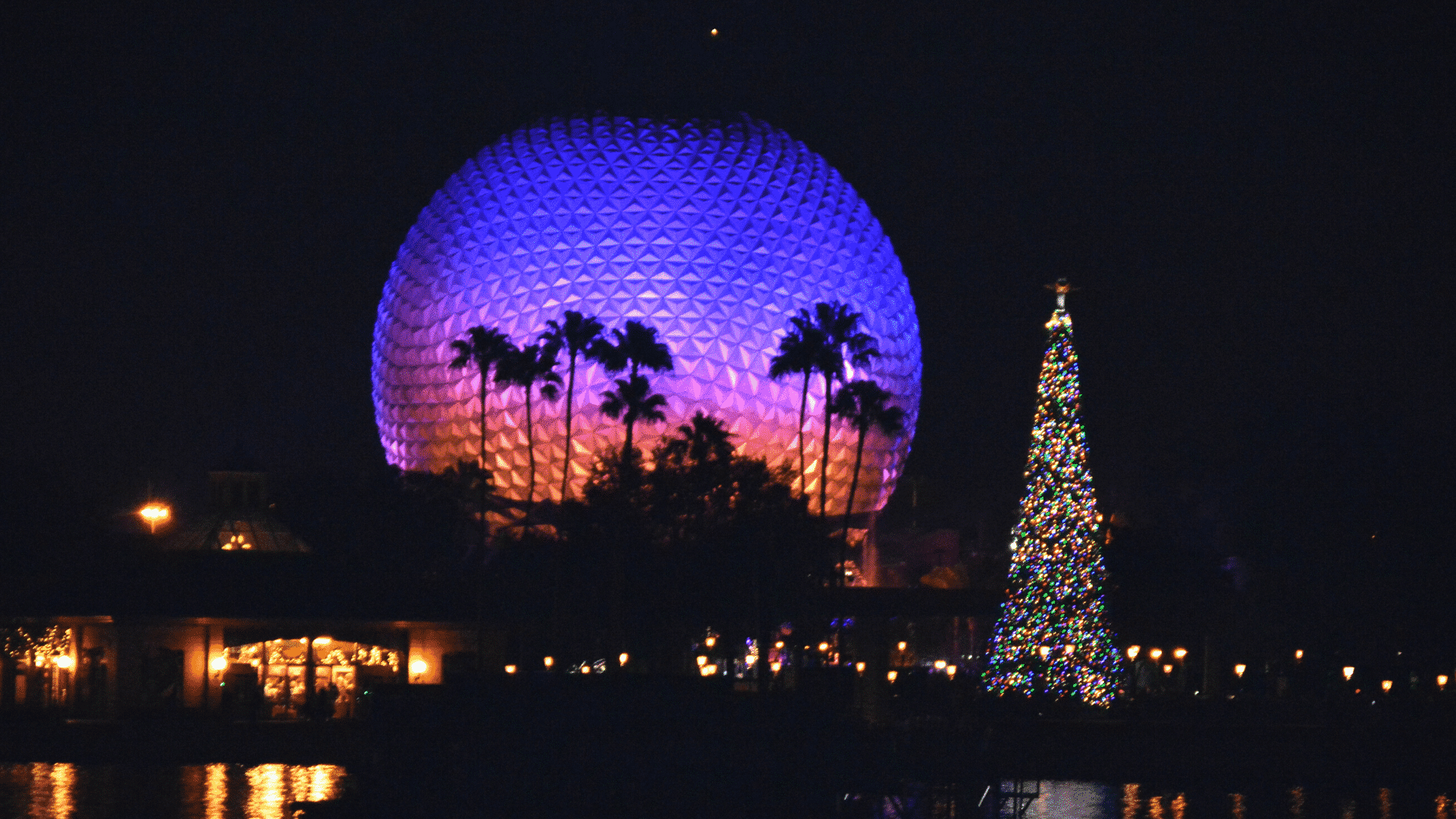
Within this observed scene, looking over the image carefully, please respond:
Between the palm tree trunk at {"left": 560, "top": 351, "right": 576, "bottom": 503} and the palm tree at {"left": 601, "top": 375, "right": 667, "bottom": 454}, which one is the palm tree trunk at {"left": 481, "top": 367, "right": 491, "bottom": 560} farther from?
the palm tree at {"left": 601, "top": 375, "right": 667, "bottom": 454}

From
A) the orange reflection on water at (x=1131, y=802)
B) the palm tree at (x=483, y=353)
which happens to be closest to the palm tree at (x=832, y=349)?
the palm tree at (x=483, y=353)

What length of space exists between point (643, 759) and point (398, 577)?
31.8 m

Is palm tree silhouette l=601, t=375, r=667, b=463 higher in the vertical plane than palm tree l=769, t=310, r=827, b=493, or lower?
lower

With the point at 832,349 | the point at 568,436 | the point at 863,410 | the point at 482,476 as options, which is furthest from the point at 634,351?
the point at 863,410

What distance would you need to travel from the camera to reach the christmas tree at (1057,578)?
4350 cm

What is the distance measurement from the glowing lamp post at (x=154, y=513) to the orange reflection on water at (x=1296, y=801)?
5517cm

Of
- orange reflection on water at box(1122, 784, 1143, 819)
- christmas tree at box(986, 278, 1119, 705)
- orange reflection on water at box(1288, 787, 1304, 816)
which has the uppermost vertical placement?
christmas tree at box(986, 278, 1119, 705)

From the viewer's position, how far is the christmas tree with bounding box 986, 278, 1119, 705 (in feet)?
143

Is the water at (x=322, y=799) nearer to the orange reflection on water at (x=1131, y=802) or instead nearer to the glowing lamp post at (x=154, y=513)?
the orange reflection on water at (x=1131, y=802)

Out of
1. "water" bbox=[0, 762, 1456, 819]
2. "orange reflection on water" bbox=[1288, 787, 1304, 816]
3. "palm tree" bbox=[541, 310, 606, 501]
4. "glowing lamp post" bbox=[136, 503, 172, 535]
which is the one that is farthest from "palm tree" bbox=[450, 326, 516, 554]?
"orange reflection on water" bbox=[1288, 787, 1304, 816]

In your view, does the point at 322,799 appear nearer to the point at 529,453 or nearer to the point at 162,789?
the point at 162,789

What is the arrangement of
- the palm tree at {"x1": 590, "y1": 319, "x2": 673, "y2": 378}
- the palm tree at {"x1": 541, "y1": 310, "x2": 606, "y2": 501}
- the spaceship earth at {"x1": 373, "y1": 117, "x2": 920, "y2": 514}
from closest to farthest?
the palm tree at {"x1": 590, "y1": 319, "x2": 673, "y2": 378} < the palm tree at {"x1": 541, "y1": 310, "x2": 606, "y2": 501} < the spaceship earth at {"x1": 373, "y1": 117, "x2": 920, "y2": 514}

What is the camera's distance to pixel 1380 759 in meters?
35.8

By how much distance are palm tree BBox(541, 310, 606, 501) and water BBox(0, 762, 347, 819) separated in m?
21.9
